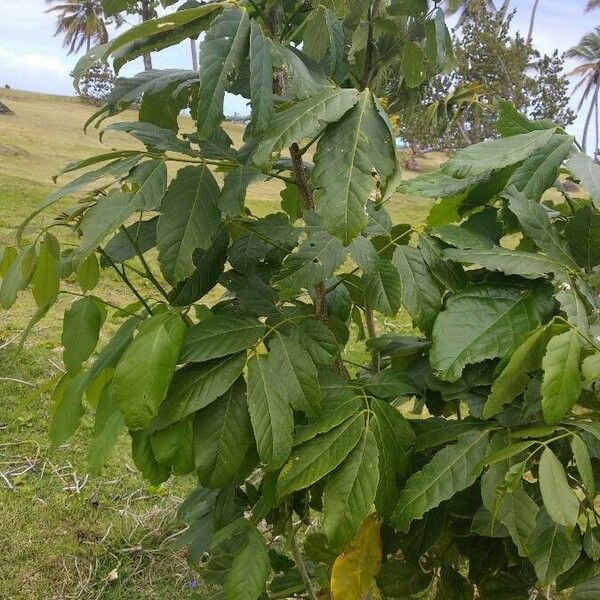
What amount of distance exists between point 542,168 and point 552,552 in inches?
19.8

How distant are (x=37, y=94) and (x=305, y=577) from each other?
2985 centimetres

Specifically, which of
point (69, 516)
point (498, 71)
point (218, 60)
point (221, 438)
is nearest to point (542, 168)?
point (218, 60)

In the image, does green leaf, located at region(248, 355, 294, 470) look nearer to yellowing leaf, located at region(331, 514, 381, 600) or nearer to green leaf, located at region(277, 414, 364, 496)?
green leaf, located at region(277, 414, 364, 496)

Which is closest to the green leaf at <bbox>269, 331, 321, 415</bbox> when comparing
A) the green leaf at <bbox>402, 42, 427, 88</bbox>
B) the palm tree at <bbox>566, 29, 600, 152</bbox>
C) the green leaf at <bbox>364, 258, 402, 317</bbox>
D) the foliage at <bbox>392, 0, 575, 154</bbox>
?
the green leaf at <bbox>364, 258, 402, 317</bbox>

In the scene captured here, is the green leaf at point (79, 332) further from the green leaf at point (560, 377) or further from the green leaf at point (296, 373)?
the green leaf at point (560, 377)

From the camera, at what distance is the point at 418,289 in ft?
2.85

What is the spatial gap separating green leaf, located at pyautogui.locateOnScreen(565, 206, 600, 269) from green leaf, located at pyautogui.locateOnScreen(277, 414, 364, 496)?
14.7 inches

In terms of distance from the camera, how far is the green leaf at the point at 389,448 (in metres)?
0.81

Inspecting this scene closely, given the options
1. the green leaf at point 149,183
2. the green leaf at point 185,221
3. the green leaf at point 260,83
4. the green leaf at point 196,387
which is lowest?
the green leaf at point 196,387

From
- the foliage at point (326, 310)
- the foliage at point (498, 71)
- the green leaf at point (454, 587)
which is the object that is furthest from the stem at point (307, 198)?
the foliage at point (498, 71)

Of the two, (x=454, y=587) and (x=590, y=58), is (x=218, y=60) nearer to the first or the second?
(x=454, y=587)

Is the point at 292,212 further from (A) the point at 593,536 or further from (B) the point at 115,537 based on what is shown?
(B) the point at 115,537

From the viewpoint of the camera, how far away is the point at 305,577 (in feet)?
3.90

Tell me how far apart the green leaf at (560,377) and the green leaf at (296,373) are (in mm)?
268
